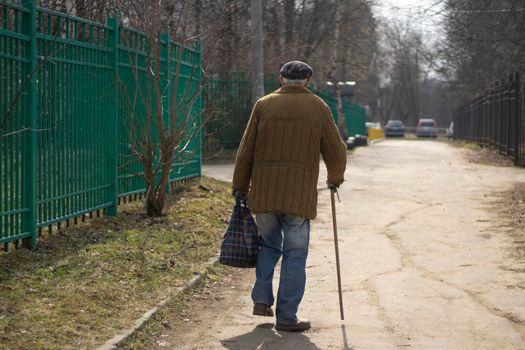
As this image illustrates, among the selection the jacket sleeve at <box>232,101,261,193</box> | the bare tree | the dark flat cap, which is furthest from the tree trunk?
the dark flat cap

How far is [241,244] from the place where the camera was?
22.0ft

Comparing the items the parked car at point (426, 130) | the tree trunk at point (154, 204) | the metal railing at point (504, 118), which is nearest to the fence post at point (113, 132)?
the tree trunk at point (154, 204)

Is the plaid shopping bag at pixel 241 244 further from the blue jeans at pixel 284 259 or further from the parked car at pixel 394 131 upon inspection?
the parked car at pixel 394 131

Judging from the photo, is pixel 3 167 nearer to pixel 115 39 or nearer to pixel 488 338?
pixel 115 39

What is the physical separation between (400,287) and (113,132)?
4114 mm

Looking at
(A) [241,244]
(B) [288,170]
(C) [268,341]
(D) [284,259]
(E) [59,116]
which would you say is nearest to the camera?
(C) [268,341]

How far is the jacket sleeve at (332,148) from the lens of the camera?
6543mm

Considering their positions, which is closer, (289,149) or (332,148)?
(289,149)

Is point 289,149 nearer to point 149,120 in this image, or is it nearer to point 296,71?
point 296,71

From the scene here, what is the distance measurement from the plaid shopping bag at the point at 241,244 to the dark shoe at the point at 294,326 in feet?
1.68

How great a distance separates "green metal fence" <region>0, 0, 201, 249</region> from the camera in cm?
780

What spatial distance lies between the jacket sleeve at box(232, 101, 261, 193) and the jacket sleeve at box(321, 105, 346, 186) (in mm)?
474

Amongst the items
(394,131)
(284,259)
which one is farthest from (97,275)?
(394,131)

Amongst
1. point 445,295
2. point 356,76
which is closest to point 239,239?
point 445,295
